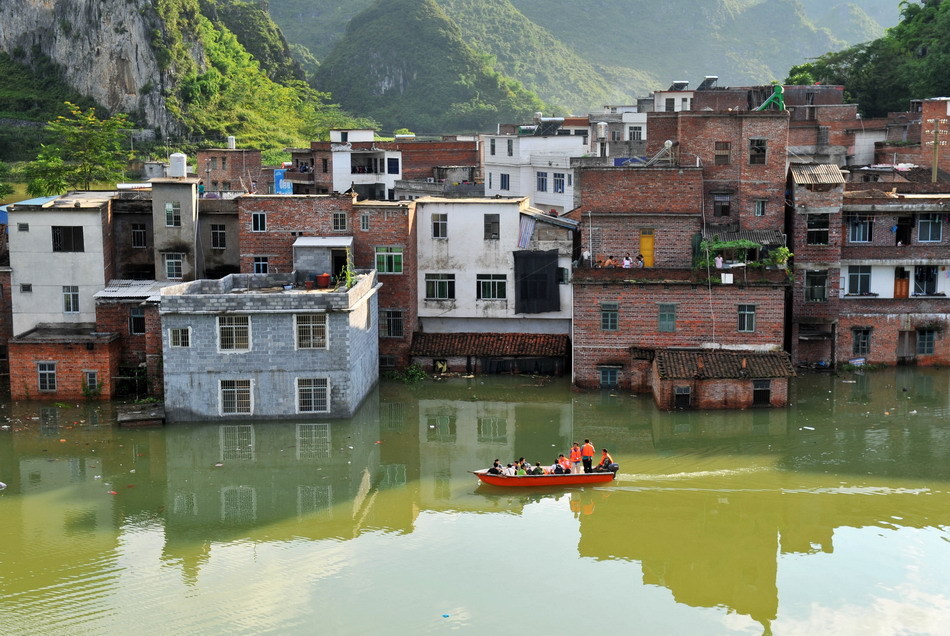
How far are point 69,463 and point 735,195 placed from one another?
1924cm

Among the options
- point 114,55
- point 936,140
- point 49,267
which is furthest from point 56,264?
point 114,55

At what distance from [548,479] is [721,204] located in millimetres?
12371

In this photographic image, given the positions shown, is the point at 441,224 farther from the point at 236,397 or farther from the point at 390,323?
the point at 236,397

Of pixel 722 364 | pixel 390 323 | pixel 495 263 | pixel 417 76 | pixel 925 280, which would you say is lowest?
pixel 722 364

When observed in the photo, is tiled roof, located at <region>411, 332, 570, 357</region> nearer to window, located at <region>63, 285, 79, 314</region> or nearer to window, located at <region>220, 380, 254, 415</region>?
window, located at <region>220, 380, 254, 415</region>

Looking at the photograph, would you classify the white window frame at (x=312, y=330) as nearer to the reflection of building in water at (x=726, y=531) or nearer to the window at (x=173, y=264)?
the window at (x=173, y=264)

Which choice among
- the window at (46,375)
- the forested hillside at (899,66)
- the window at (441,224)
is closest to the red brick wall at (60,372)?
the window at (46,375)

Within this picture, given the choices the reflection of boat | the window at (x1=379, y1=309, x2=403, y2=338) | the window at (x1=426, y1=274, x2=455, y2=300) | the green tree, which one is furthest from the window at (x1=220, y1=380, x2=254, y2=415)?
the green tree

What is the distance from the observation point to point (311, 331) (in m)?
27.6

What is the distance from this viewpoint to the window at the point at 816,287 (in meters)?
32.2

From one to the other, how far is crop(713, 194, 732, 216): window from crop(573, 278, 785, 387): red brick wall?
10.7 ft

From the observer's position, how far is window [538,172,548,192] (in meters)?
45.2

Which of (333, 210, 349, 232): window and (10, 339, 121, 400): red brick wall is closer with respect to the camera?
(10, 339, 121, 400): red brick wall

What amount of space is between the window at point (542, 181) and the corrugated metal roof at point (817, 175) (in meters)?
13.6
